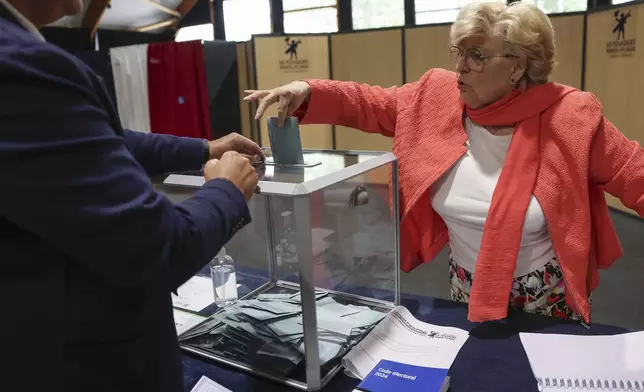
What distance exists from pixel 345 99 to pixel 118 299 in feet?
3.00

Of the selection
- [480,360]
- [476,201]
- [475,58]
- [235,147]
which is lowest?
[480,360]

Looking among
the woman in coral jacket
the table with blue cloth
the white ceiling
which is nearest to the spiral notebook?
the table with blue cloth

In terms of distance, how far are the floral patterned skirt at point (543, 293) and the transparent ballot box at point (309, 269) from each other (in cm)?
30

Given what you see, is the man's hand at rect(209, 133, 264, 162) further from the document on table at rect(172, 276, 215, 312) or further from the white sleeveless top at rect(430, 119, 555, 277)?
the white sleeveless top at rect(430, 119, 555, 277)

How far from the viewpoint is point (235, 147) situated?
44.4 inches

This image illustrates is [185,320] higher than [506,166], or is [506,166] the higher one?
[506,166]

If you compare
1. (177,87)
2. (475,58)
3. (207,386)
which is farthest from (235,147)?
(177,87)

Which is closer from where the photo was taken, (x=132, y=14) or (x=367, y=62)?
(x=367, y=62)

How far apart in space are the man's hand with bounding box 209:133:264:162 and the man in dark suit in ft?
1.41

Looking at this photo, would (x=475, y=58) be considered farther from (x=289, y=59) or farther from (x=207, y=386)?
(x=289, y=59)

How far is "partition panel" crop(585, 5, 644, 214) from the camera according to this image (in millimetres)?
3562

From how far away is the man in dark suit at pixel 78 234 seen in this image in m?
0.50

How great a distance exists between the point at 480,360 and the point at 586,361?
19cm

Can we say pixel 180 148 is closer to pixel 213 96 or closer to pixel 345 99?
pixel 345 99
